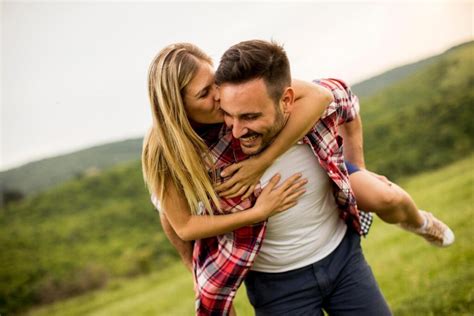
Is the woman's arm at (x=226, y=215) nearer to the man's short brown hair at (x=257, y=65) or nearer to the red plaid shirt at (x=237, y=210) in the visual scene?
the red plaid shirt at (x=237, y=210)

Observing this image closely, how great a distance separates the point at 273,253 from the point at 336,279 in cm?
38

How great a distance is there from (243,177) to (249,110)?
1.21ft

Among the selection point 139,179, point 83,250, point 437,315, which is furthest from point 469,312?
point 139,179

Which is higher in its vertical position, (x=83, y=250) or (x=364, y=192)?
(x=364, y=192)

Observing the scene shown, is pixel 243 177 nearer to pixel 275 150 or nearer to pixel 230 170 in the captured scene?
pixel 230 170

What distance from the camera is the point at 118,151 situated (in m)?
22.7

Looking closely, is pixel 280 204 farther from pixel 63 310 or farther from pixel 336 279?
pixel 63 310

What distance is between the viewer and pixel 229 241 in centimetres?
267

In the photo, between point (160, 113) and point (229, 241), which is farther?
point (229, 241)

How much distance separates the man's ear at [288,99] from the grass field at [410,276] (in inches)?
90.5

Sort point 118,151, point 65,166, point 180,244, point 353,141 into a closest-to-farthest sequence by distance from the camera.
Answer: point 180,244 < point 353,141 < point 65,166 < point 118,151

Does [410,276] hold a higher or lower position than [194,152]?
lower

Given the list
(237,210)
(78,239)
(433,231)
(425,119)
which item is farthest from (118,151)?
(237,210)

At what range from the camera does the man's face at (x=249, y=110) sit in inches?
90.2
